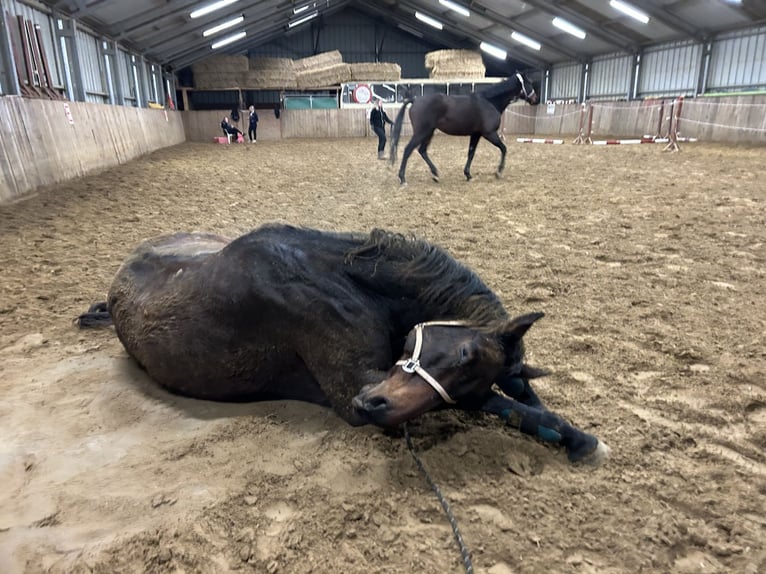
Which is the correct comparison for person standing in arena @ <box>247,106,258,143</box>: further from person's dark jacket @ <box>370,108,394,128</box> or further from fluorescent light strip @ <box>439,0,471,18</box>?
fluorescent light strip @ <box>439,0,471,18</box>

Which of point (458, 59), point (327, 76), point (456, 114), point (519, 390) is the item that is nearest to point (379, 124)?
point (456, 114)

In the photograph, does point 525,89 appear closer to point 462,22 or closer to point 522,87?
point 522,87

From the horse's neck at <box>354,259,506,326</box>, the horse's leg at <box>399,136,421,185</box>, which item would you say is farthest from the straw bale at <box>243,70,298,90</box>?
the horse's neck at <box>354,259,506,326</box>

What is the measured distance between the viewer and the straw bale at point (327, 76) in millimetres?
29672

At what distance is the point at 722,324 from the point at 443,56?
29.2 m

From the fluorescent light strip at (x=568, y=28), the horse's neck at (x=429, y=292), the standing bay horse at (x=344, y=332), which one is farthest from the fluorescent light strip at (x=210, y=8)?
the horse's neck at (x=429, y=292)

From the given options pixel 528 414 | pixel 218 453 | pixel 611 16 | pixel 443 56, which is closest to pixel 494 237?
pixel 528 414

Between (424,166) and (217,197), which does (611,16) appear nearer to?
(424,166)

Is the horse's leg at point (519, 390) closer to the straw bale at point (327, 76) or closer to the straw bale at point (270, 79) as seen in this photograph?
the straw bale at point (327, 76)

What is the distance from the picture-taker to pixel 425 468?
2.14 meters

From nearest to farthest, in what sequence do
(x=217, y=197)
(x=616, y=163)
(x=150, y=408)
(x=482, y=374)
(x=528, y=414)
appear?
(x=482, y=374) < (x=528, y=414) < (x=150, y=408) < (x=217, y=197) < (x=616, y=163)

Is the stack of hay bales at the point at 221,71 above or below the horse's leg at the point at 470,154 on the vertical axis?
above

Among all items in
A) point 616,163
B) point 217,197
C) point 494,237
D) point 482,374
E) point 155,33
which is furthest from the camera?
point 155,33

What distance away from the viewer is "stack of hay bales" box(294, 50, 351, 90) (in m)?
29.7
